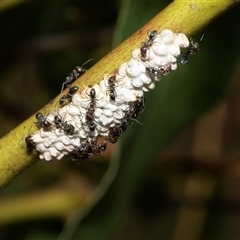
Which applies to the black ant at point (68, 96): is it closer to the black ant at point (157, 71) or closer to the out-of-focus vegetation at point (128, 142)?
the black ant at point (157, 71)

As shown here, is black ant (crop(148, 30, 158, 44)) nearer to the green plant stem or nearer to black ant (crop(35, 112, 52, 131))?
the green plant stem

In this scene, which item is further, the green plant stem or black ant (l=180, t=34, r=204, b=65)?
black ant (l=180, t=34, r=204, b=65)

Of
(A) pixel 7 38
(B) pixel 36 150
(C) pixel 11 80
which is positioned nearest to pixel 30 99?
(C) pixel 11 80

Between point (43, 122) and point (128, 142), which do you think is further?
point (128, 142)

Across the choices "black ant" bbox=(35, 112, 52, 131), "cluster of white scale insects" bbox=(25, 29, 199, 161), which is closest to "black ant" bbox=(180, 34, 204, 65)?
"cluster of white scale insects" bbox=(25, 29, 199, 161)

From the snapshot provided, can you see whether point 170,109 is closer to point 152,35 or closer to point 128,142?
point 128,142

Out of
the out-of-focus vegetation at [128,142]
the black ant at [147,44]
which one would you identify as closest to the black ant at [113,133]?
the black ant at [147,44]

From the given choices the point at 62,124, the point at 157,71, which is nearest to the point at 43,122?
the point at 62,124

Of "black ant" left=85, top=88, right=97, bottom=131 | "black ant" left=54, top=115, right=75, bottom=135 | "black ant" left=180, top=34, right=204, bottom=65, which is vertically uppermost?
"black ant" left=180, top=34, right=204, bottom=65
